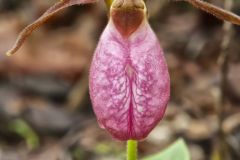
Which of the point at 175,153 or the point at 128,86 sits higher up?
the point at 128,86

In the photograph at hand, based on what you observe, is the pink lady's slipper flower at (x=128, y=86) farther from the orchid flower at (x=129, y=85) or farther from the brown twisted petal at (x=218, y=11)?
the brown twisted petal at (x=218, y=11)

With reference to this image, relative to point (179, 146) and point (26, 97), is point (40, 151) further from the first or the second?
point (179, 146)

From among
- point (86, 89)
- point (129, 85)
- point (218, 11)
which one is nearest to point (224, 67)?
point (218, 11)

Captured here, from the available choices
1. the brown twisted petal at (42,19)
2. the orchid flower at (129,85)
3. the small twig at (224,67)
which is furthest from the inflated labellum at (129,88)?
the small twig at (224,67)

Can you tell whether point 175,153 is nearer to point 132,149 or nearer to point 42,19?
point 132,149

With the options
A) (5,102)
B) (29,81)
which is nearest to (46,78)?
(29,81)

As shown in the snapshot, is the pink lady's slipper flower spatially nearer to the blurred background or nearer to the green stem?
the green stem

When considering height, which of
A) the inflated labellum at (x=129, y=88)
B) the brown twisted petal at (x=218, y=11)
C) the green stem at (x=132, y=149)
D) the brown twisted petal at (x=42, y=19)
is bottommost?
the green stem at (x=132, y=149)

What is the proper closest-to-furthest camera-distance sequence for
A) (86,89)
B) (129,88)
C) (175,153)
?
(129,88) → (175,153) → (86,89)

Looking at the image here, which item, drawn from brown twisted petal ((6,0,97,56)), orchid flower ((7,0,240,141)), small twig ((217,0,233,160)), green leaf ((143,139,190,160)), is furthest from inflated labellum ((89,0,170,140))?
small twig ((217,0,233,160))
